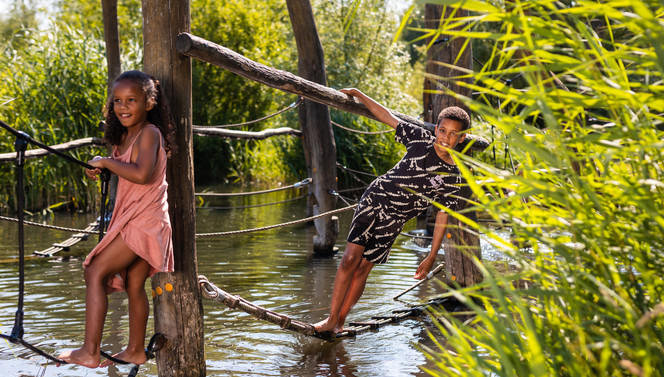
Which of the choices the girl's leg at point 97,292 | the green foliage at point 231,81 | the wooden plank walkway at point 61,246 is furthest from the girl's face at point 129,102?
the green foliage at point 231,81

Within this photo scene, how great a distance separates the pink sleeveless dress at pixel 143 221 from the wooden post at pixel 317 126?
168 inches

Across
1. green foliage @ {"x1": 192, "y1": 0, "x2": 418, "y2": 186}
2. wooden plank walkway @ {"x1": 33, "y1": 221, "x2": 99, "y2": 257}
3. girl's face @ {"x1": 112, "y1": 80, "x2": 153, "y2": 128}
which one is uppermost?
green foliage @ {"x1": 192, "y1": 0, "x2": 418, "y2": 186}

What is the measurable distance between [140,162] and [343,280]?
174 centimetres

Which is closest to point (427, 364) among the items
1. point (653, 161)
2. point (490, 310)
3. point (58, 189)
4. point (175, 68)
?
point (175, 68)

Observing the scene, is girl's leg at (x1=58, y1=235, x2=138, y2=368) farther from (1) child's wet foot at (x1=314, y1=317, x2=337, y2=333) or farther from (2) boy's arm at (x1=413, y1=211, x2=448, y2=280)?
(2) boy's arm at (x1=413, y1=211, x2=448, y2=280)

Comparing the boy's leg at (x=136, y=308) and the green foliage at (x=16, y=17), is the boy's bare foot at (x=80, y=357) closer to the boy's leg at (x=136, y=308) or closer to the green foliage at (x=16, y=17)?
the boy's leg at (x=136, y=308)

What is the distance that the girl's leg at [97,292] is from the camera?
2.81 meters

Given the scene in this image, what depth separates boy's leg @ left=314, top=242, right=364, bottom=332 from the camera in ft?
13.8

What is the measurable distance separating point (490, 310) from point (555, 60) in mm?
575

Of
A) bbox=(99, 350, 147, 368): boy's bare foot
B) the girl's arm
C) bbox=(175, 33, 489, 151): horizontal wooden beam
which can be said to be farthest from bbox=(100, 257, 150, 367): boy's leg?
bbox=(175, 33, 489, 151): horizontal wooden beam

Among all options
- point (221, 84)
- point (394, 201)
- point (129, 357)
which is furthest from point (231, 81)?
point (129, 357)

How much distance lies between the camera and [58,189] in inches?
403

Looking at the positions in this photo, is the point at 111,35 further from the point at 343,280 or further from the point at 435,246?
the point at 435,246

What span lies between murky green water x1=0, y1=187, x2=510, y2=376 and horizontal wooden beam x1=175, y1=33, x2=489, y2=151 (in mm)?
1319
